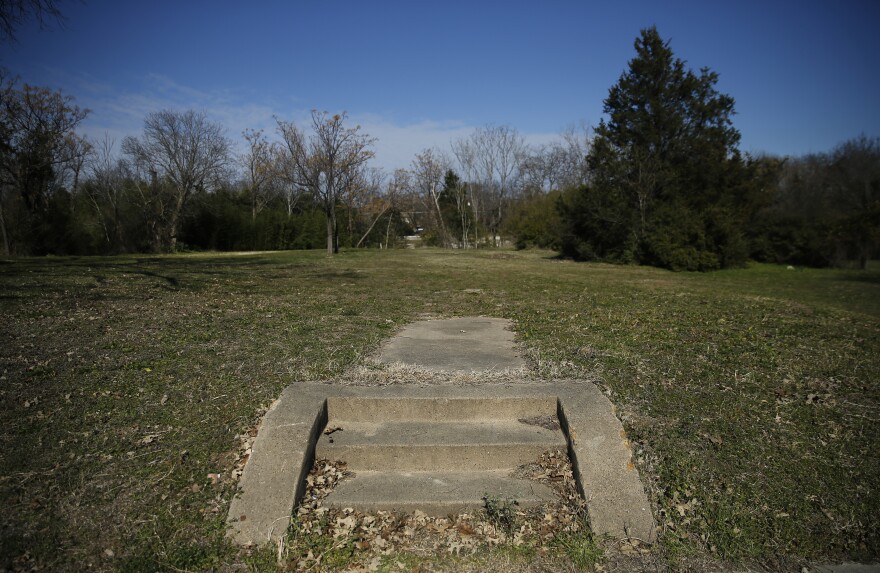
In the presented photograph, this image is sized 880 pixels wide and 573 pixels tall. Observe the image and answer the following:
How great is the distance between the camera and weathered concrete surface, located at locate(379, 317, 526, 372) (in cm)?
465

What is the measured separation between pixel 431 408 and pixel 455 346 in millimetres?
1779

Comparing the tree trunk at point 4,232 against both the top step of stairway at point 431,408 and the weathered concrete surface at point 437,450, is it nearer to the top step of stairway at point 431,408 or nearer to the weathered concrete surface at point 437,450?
the top step of stairway at point 431,408

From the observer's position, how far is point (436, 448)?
3307 millimetres

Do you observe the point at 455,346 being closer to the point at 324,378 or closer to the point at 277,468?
the point at 324,378

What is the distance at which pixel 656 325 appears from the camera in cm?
650

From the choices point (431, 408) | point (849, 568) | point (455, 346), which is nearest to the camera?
point (849, 568)

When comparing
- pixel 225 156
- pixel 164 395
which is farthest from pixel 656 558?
pixel 225 156

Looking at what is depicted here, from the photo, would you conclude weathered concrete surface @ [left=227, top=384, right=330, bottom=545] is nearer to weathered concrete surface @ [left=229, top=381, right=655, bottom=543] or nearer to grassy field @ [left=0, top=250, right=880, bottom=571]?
weathered concrete surface @ [left=229, top=381, right=655, bottom=543]

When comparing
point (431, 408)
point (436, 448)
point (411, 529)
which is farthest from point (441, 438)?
point (411, 529)

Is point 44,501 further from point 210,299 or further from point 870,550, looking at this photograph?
point 210,299


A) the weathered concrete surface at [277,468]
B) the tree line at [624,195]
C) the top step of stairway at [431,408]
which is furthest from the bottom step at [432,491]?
the tree line at [624,195]

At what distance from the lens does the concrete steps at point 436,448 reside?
3025 millimetres

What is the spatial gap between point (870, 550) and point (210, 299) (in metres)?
8.20

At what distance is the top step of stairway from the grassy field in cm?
59
